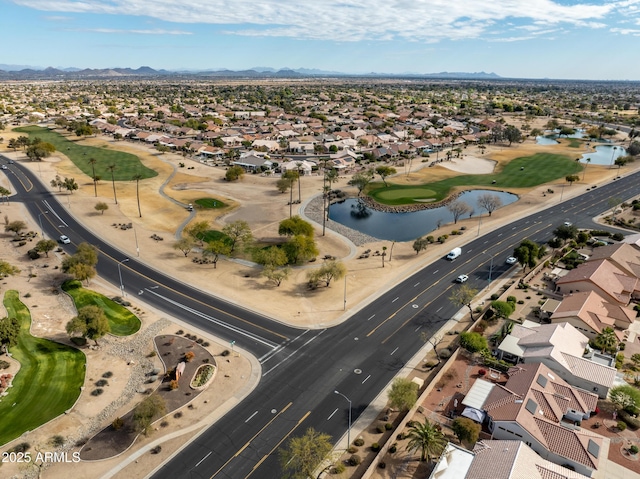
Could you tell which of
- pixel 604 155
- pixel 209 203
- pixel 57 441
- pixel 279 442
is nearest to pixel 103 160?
pixel 209 203

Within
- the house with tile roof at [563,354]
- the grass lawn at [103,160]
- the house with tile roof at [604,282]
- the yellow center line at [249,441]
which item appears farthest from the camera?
the grass lawn at [103,160]

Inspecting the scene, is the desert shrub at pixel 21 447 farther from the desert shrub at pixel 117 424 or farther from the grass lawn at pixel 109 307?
the grass lawn at pixel 109 307

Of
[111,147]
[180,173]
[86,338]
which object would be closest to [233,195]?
[180,173]

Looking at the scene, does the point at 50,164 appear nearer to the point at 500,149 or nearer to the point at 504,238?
the point at 504,238

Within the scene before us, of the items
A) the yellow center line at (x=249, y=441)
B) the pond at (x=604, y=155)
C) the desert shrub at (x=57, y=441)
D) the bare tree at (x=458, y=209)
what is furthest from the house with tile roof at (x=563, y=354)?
the pond at (x=604, y=155)

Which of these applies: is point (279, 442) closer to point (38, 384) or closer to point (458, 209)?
point (38, 384)

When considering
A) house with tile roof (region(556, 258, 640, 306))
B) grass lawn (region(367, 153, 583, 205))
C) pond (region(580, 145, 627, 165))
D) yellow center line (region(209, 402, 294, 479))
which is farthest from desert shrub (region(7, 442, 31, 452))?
pond (region(580, 145, 627, 165))
